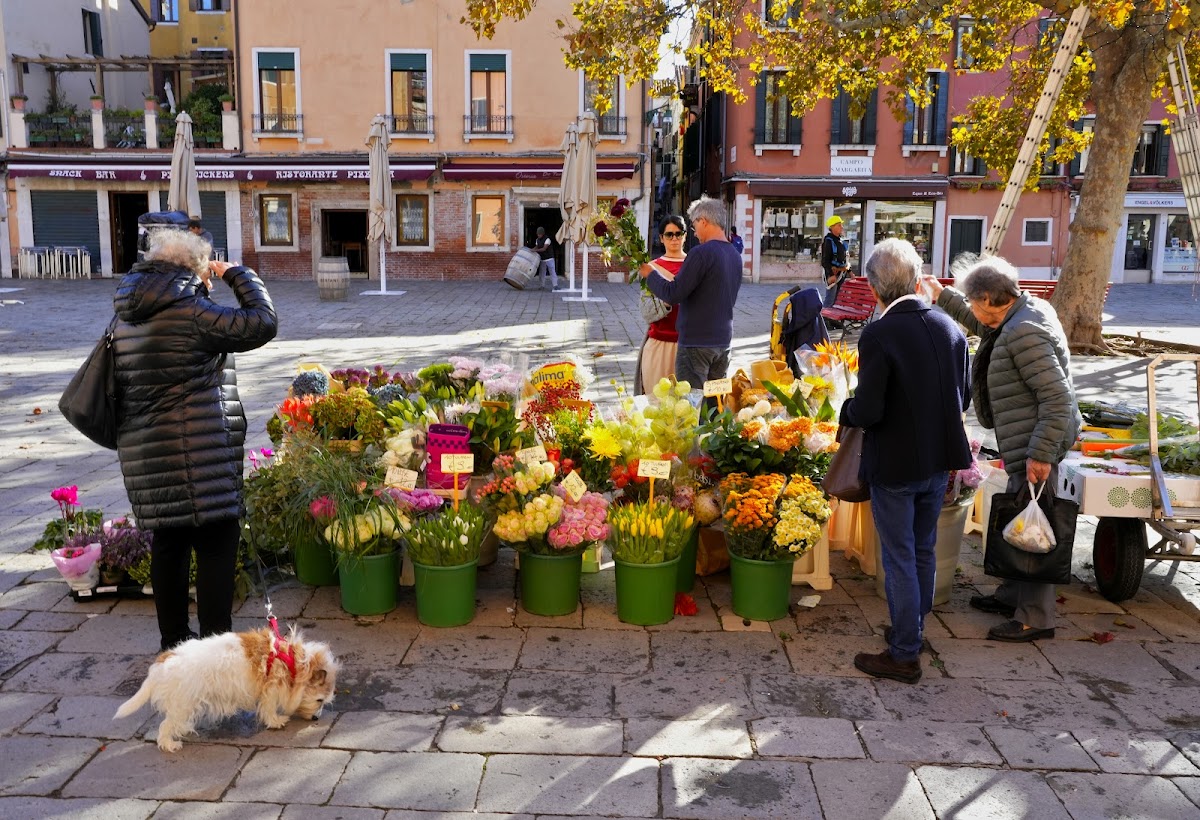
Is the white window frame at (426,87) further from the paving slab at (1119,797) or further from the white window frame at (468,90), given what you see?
the paving slab at (1119,797)

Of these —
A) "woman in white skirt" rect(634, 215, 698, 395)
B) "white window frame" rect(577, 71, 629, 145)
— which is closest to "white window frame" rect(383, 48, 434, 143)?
"white window frame" rect(577, 71, 629, 145)

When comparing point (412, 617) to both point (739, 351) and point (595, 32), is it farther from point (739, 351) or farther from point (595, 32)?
point (739, 351)

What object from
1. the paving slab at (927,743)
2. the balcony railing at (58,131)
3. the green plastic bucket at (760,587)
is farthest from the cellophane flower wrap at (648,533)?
the balcony railing at (58,131)

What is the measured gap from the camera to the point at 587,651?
13.7 ft

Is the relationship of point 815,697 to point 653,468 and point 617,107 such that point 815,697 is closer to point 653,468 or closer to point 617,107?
point 653,468

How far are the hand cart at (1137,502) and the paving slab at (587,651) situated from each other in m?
2.01

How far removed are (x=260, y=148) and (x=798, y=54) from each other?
1737 cm

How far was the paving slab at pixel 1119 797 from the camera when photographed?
303cm

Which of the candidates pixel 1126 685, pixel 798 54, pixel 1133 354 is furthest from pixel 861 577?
pixel 1133 354

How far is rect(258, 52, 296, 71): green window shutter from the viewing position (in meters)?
25.5

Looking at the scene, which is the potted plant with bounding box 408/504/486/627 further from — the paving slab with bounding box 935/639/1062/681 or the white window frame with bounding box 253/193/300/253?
the white window frame with bounding box 253/193/300/253

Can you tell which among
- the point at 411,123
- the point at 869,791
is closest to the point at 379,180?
the point at 411,123

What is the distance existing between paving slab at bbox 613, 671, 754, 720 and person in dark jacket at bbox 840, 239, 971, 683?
64 centimetres

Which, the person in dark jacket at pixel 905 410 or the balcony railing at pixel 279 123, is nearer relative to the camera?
the person in dark jacket at pixel 905 410
